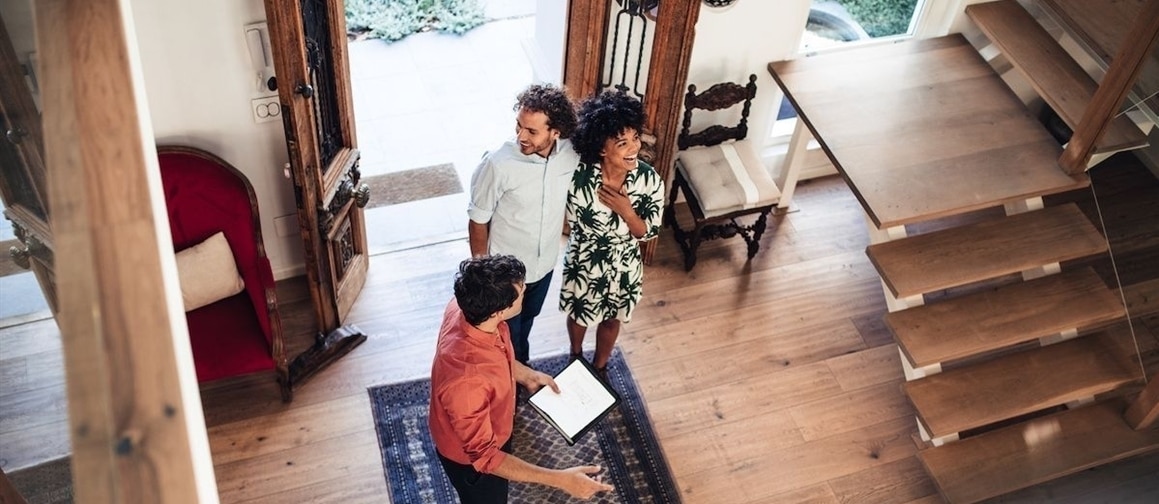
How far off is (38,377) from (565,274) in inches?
74.7

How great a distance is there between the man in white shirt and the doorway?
55.8 inches

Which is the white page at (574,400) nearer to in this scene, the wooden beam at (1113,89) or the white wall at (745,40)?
the white wall at (745,40)

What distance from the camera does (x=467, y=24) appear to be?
6.53m

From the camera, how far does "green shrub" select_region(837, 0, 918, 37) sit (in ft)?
16.6

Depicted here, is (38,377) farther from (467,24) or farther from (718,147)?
(467,24)

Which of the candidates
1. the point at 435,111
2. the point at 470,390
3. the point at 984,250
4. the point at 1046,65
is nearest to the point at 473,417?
the point at 470,390

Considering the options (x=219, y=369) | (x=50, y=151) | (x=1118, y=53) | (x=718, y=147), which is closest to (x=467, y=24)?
(x=718, y=147)

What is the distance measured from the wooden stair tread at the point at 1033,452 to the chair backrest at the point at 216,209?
286 centimetres

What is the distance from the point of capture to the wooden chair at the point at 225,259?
3.71m

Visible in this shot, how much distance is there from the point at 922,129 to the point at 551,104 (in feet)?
6.50

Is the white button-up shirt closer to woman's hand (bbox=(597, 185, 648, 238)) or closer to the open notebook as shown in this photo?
woman's hand (bbox=(597, 185, 648, 238))

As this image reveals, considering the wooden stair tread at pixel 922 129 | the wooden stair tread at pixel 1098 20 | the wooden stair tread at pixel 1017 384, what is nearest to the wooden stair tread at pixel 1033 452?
the wooden stair tread at pixel 1017 384

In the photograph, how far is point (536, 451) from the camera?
159 inches

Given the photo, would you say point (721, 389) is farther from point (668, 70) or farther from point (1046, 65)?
point (1046, 65)
